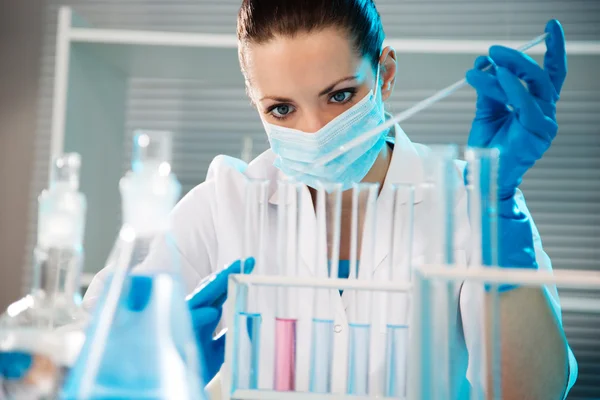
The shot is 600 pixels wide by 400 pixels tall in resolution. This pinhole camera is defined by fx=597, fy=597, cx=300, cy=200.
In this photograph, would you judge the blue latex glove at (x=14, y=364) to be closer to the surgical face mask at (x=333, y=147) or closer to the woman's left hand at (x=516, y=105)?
the woman's left hand at (x=516, y=105)

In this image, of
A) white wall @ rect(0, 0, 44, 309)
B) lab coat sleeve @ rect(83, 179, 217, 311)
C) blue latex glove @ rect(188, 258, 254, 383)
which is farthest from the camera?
white wall @ rect(0, 0, 44, 309)

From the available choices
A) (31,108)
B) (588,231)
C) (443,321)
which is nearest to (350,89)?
(443,321)

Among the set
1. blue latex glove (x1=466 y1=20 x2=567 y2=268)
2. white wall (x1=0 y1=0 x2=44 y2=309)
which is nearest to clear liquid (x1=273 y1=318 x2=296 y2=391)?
blue latex glove (x1=466 y1=20 x2=567 y2=268)

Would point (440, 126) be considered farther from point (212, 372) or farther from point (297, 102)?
point (212, 372)

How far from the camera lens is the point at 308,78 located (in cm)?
109

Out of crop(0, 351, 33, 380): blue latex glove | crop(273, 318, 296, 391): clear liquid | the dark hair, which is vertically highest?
the dark hair

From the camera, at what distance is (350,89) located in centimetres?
114

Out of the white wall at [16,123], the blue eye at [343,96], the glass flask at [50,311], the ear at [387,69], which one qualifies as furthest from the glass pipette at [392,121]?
the white wall at [16,123]

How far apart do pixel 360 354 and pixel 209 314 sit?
21 centimetres

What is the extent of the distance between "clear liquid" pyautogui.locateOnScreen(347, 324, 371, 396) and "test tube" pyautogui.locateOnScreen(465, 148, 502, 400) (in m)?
0.13

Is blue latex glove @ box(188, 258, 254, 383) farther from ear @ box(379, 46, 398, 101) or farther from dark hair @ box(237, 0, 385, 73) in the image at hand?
ear @ box(379, 46, 398, 101)

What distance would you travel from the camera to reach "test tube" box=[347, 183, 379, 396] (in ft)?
2.02

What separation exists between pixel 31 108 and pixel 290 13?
244 cm

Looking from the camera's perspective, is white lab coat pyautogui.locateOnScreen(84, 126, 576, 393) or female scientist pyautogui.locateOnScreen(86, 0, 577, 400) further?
female scientist pyautogui.locateOnScreen(86, 0, 577, 400)
